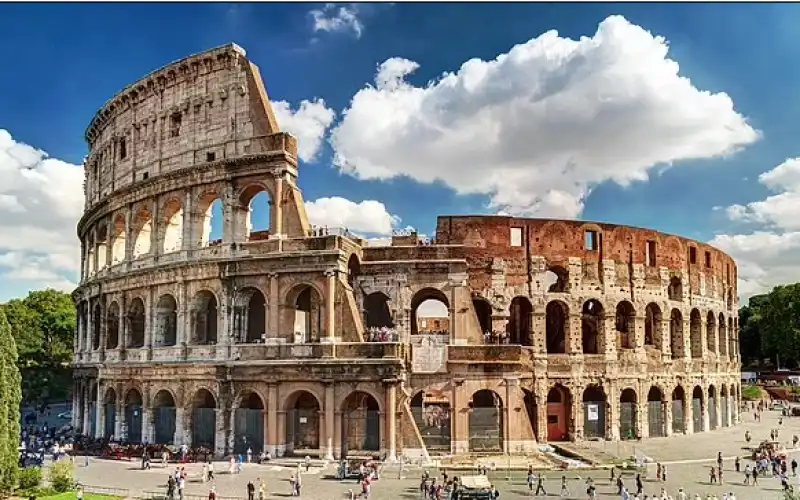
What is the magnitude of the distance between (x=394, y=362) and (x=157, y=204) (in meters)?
15.5

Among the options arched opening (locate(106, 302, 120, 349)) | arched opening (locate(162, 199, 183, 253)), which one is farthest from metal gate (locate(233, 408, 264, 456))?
arched opening (locate(106, 302, 120, 349))

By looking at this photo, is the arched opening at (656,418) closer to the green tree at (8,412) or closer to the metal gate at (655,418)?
the metal gate at (655,418)

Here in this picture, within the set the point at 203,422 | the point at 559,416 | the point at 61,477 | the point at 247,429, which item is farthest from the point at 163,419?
the point at 559,416

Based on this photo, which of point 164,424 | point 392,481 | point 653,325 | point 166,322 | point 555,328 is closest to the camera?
point 392,481

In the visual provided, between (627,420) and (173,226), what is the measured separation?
86.3 ft

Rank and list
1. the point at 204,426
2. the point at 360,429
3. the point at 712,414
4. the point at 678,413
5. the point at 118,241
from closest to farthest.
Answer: the point at 360,429
the point at 204,426
the point at 118,241
the point at 678,413
the point at 712,414

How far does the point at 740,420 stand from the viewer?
52.6 meters

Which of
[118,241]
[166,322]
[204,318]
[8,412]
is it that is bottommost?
[8,412]

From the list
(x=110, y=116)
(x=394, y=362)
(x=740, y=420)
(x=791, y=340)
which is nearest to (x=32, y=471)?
(x=394, y=362)

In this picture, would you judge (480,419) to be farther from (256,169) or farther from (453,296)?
(256,169)

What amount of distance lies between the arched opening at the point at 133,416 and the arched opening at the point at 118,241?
25.0ft

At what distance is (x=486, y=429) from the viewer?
113 ft

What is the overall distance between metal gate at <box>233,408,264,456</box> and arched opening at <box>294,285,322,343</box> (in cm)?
383

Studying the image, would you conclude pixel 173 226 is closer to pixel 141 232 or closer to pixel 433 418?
pixel 141 232
